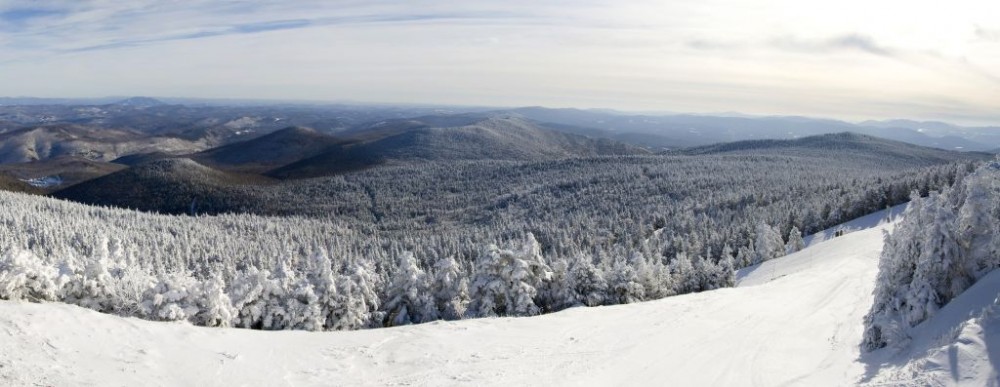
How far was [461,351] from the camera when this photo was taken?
25719 mm

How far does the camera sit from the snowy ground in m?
19.1

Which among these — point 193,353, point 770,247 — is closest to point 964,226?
point 193,353

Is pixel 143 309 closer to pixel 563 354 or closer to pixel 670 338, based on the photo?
pixel 563 354

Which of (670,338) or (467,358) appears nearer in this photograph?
(467,358)

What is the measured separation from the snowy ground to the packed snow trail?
59mm

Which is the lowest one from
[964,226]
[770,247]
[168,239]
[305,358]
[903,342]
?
[168,239]

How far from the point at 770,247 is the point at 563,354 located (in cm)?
6233

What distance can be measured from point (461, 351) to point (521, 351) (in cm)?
279

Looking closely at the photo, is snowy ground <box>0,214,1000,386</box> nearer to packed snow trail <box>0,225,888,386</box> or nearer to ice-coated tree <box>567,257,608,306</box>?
packed snow trail <box>0,225,888,386</box>

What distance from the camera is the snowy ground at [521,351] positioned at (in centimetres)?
1912

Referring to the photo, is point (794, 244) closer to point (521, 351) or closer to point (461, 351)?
point (521, 351)

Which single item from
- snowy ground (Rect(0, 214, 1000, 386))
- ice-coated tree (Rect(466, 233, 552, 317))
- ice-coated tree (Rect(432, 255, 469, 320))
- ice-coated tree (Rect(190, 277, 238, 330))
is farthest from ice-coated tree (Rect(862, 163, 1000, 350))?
ice-coated tree (Rect(190, 277, 238, 330))

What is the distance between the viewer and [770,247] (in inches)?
3054

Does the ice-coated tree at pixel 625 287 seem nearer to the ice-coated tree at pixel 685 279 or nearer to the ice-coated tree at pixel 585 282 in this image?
the ice-coated tree at pixel 585 282
